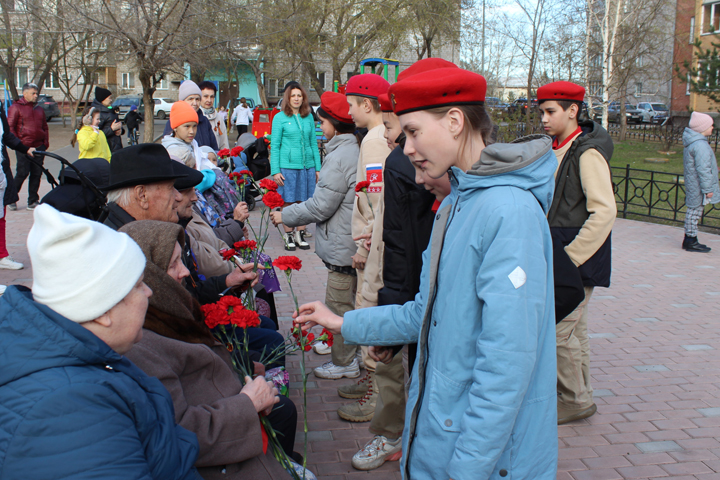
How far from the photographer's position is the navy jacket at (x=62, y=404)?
4.61 ft

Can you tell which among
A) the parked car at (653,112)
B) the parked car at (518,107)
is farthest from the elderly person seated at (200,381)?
the parked car at (653,112)

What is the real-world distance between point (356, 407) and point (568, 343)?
1393 mm

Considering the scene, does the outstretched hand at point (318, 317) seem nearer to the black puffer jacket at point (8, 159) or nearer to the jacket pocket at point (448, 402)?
the jacket pocket at point (448, 402)

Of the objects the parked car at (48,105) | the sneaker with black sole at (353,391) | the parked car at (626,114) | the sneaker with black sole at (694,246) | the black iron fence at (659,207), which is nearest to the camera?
the sneaker with black sole at (353,391)

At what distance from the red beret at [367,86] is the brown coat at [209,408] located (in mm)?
2192

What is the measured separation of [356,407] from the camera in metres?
3.97

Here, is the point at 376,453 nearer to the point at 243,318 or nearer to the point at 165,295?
the point at 243,318

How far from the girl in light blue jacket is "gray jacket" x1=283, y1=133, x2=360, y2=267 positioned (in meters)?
2.52

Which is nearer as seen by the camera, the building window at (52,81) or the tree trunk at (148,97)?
the tree trunk at (148,97)

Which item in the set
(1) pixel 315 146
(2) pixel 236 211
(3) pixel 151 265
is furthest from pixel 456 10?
(3) pixel 151 265

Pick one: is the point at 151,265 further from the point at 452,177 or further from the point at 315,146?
the point at 315,146

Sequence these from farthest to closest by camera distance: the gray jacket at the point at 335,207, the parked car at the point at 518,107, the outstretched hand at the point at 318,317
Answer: the parked car at the point at 518,107, the gray jacket at the point at 335,207, the outstretched hand at the point at 318,317

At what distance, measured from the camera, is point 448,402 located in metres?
1.71

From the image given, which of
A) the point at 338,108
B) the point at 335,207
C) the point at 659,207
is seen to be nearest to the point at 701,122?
the point at 659,207
